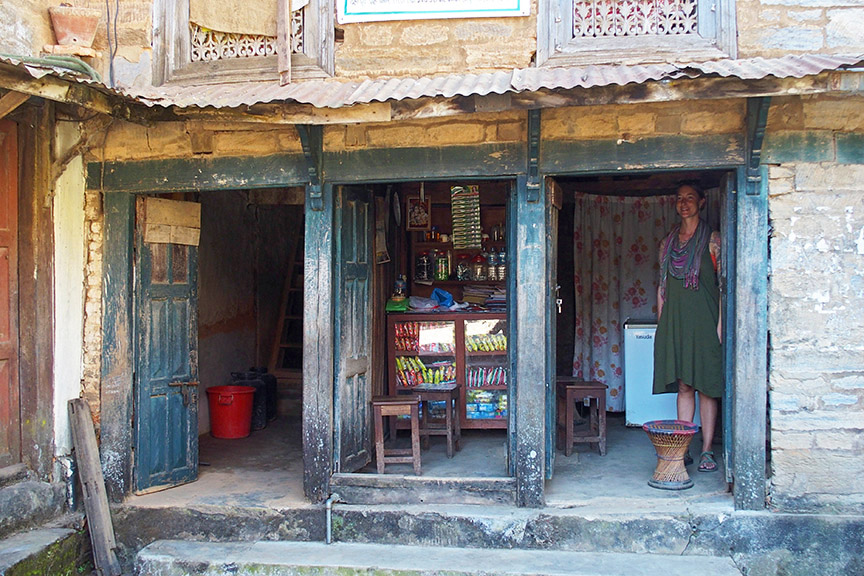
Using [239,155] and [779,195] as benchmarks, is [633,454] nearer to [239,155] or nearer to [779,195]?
[779,195]

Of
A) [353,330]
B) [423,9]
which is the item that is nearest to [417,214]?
[353,330]

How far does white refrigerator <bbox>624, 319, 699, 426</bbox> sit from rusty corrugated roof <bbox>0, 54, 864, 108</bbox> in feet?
10.7

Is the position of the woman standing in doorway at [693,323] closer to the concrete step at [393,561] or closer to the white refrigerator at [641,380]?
the white refrigerator at [641,380]

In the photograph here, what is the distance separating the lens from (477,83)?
4.99m

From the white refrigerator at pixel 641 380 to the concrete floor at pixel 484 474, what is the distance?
23 centimetres

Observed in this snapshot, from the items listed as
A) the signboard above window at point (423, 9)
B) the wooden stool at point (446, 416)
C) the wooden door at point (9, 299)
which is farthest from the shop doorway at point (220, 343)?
the signboard above window at point (423, 9)

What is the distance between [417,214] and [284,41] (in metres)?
2.94

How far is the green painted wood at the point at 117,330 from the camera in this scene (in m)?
6.10

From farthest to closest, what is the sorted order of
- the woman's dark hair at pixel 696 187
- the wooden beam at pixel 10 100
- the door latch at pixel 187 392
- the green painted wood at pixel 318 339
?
the door latch at pixel 187 392, the woman's dark hair at pixel 696 187, the green painted wood at pixel 318 339, the wooden beam at pixel 10 100

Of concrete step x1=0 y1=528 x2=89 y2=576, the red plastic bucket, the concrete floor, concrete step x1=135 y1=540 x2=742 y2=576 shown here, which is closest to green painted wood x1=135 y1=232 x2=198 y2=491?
the concrete floor

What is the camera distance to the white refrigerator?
776 cm

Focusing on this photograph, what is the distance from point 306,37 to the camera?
235 inches

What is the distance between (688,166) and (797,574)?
2.95 meters

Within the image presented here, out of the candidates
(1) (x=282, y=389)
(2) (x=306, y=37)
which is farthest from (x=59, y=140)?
(1) (x=282, y=389)
